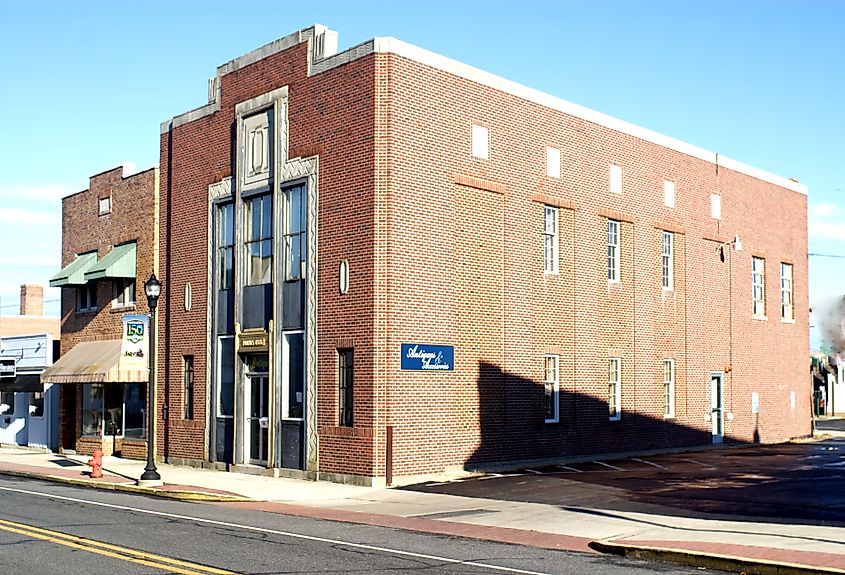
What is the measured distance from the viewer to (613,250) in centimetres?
3416

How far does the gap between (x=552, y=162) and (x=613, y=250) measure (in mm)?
4273

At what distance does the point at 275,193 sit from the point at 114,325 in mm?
10895

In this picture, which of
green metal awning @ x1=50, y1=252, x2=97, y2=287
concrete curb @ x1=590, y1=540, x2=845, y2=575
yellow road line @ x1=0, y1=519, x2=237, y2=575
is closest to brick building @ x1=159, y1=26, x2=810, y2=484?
green metal awning @ x1=50, y1=252, x2=97, y2=287

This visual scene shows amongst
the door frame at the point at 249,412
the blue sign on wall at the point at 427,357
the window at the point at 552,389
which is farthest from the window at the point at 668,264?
the door frame at the point at 249,412

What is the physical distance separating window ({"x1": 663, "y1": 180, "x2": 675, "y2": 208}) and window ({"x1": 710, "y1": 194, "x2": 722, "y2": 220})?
2.77m

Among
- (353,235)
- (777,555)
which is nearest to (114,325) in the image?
(353,235)

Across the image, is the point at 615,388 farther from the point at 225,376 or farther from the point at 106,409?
the point at 106,409

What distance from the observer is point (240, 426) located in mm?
29844

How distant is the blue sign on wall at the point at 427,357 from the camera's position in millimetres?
26078

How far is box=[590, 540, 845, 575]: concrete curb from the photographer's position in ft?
43.7

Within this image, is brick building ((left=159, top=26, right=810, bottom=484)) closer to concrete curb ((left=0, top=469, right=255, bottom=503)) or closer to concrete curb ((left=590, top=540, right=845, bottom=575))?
concrete curb ((left=0, top=469, right=255, bottom=503))

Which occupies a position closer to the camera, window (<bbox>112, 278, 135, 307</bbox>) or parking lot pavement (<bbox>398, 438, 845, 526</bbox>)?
parking lot pavement (<bbox>398, 438, 845, 526</bbox>)

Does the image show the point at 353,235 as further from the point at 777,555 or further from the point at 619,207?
the point at 777,555

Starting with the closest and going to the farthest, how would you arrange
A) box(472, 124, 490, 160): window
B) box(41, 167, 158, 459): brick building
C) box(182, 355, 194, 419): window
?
A: box(472, 124, 490, 160): window < box(182, 355, 194, 419): window < box(41, 167, 158, 459): brick building
